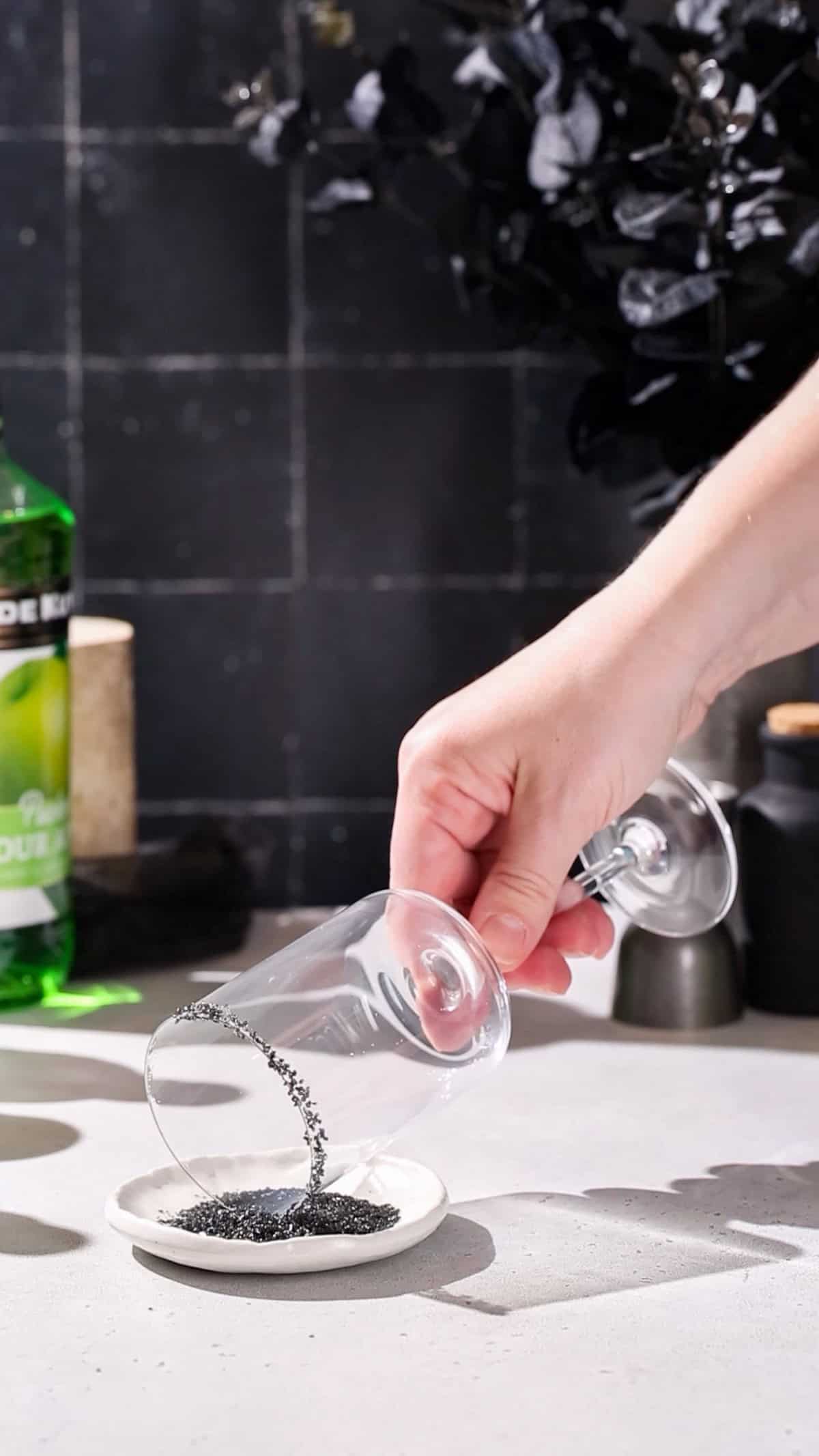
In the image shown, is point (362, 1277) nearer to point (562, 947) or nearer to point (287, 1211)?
point (287, 1211)

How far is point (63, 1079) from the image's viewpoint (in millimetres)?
968

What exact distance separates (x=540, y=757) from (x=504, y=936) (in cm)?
8

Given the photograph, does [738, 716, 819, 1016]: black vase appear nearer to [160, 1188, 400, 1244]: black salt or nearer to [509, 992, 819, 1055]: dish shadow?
[509, 992, 819, 1055]: dish shadow

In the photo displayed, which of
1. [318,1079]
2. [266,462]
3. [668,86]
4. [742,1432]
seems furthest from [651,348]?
[266,462]

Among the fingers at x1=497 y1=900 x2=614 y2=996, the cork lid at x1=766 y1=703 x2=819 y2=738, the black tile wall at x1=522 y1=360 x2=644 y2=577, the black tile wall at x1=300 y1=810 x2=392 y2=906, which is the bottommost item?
the black tile wall at x1=300 y1=810 x2=392 y2=906

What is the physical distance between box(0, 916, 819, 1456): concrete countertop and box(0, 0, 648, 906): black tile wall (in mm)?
1164

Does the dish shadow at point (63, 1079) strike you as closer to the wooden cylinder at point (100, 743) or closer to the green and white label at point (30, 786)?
the green and white label at point (30, 786)

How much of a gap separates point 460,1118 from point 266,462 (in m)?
1.32

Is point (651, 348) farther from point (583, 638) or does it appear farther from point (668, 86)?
point (583, 638)

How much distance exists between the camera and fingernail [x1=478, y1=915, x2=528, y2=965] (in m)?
0.78

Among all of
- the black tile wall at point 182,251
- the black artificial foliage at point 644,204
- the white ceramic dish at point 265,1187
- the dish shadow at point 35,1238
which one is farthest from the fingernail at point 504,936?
the black tile wall at point 182,251

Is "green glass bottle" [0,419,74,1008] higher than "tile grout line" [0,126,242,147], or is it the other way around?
"tile grout line" [0,126,242,147]

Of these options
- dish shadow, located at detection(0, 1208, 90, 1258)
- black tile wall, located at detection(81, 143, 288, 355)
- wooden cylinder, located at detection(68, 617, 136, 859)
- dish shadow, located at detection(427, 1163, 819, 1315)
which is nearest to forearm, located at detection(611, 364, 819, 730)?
dish shadow, located at detection(427, 1163, 819, 1315)

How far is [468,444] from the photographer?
207 cm
